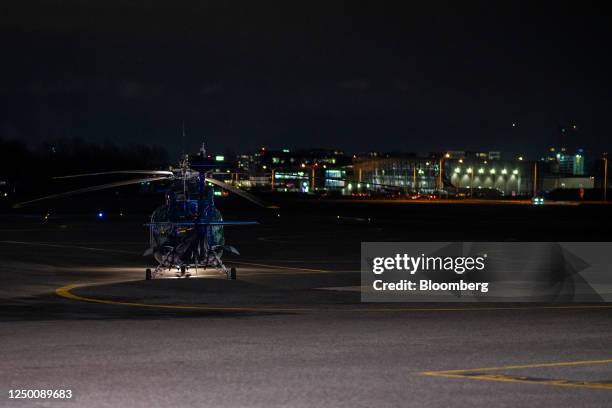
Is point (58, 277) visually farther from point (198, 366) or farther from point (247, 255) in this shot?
point (198, 366)

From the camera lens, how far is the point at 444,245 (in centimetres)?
3544

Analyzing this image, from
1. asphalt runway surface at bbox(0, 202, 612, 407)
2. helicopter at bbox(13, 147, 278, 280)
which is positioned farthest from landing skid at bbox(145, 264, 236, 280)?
asphalt runway surface at bbox(0, 202, 612, 407)

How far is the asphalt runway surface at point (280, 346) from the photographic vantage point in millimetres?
8891

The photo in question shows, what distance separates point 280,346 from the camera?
460 inches

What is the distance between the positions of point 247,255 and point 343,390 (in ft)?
70.2

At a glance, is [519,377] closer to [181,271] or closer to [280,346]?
[280,346]

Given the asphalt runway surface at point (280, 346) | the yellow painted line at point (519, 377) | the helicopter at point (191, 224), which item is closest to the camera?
the asphalt runway surface at point (280, 346)

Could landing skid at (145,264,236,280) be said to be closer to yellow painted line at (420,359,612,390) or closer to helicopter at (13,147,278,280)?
helicopter at (13,147,278,280)

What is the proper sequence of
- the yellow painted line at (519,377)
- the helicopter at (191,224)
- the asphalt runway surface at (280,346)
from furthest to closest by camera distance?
the helicopter at (191,224)
the yellow painted line at (519,377)
the asphalt runway surface at (280,346)

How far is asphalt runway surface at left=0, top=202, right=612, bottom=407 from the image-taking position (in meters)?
8.89

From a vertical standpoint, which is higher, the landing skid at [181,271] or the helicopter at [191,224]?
the helicopter at [191,224]

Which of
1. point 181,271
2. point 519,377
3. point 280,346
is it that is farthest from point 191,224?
point 519,377

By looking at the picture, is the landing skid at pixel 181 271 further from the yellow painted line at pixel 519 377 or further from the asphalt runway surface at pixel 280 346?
the yellow painted line at pixel 519 377

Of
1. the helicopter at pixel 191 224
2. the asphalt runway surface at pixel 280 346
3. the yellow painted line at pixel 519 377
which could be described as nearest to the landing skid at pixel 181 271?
the helicopter at pixel 191 224
